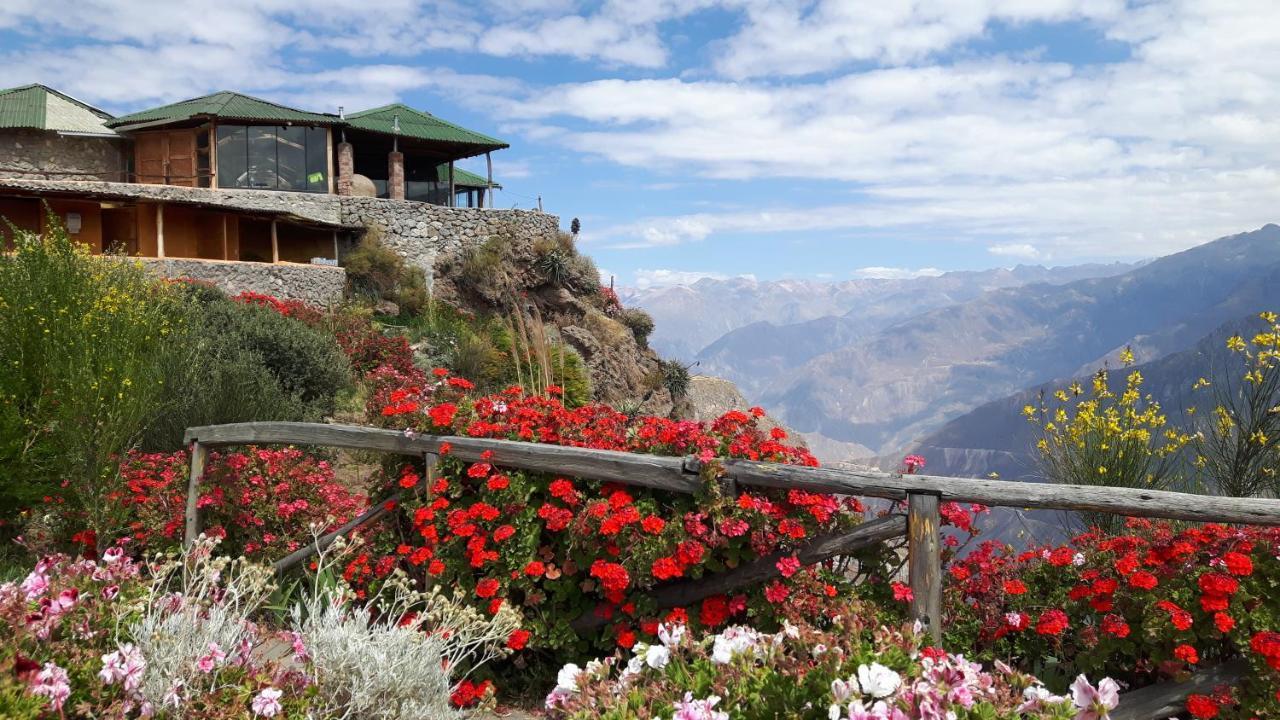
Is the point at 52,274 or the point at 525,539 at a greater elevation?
the point at 52,274

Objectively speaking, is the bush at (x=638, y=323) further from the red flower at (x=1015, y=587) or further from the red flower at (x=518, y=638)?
the red flower at (x=1015, y=587)

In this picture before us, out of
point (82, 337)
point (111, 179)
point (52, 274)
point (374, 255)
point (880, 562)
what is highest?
point (111, 179)

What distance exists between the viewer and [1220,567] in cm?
353

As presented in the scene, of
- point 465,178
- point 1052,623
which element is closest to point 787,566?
point 1052,623

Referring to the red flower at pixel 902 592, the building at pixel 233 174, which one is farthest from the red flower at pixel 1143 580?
the building at pixel 233 174

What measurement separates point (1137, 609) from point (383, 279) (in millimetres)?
23599

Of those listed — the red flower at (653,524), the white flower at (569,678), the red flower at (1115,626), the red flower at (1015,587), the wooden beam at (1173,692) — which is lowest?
the wooden beam at (1173,692)

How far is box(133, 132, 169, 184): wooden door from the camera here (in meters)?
27.8

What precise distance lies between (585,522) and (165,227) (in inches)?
998

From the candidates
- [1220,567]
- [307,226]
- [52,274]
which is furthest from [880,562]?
[307,226]

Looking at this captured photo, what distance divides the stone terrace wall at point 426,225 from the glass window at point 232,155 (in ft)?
12.6

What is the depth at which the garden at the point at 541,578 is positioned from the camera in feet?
8.13

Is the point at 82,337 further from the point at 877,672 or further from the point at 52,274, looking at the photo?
the point at 877,672

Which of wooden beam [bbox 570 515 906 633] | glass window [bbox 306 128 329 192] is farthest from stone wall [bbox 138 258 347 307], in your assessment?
wooden beam [bbox 570 515 906 633]
